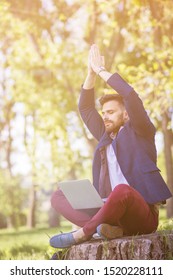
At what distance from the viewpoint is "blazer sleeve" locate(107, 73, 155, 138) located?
10.1 ft

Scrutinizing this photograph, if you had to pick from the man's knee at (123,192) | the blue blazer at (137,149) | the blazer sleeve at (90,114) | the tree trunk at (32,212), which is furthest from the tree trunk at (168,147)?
the tree trunk at (32,212)

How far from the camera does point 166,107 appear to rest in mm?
4523

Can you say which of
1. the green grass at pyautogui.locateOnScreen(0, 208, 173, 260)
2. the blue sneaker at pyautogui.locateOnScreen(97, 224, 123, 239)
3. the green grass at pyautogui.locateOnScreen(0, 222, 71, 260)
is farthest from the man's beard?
the green grass at pyautogui.locateOnScreen(0, 222, 71, 260)

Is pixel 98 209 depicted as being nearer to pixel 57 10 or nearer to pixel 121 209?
pixel 121 209

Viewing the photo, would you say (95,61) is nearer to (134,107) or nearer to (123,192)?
(134,107)

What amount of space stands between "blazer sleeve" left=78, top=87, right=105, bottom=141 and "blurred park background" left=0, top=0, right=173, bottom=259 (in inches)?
34.1

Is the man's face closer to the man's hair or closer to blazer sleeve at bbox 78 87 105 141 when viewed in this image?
the man's hair

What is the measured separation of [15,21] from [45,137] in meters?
1.25

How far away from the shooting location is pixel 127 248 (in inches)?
115

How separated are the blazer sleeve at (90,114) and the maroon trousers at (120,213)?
0.49 m

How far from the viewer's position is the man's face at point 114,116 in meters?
3.29

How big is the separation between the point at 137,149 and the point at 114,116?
0.88 ft

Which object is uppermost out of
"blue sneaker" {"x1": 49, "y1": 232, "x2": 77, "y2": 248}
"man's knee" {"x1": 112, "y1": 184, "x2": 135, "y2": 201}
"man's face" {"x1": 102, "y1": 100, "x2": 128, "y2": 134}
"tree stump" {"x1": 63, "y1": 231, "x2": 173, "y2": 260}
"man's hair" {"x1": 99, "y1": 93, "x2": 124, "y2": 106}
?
"man's hair" {"x1": 99, "y1": 93, "x2": 124, "y2": 106}
